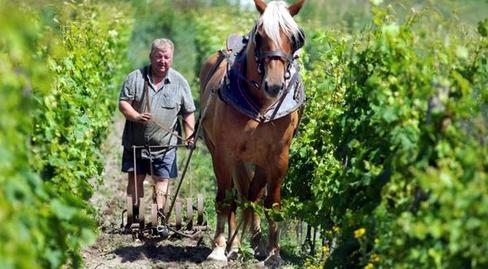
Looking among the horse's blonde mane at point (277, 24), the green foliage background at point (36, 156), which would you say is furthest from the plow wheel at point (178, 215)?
the horse's blonde mane at point (277, 24)

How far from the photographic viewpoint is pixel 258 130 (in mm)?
9125

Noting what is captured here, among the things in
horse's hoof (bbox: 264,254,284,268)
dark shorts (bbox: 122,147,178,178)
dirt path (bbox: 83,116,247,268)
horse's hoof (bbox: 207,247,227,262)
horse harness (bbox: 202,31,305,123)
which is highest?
horse harness (bbox: 202,31,305,123)

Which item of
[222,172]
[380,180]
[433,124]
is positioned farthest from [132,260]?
[433,124]

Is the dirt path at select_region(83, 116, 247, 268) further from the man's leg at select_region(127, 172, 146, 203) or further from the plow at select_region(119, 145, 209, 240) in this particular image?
the man's leg at select_region(127, 172, 146, 203)

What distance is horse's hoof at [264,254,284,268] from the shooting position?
9453 mm

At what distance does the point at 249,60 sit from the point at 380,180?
9.01 feet

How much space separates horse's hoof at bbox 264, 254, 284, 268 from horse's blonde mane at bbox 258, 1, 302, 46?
75.5 inches

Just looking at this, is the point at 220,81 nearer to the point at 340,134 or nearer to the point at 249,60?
the point at 249,60

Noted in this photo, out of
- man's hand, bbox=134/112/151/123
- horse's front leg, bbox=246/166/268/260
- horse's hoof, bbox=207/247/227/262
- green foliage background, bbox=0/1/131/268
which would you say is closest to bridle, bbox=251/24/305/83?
horse's front leg, bbox=246/166/268/260

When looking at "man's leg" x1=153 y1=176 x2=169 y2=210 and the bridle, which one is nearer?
the bridle

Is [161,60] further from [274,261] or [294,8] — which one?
[274,261]

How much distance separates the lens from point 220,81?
32.3ft

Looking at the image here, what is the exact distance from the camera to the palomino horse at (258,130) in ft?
28.5

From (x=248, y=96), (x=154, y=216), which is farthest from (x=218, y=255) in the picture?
(x=248, y=96)
